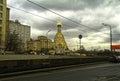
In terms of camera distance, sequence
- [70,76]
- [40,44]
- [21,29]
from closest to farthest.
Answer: [70,76] < [40,44] < [21,29]

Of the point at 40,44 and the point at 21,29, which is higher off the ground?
the point at 21,29

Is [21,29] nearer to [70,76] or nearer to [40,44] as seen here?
[40,44]

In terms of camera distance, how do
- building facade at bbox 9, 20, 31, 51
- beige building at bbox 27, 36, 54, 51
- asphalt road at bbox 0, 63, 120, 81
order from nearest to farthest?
asphalt road at bbox 0, 63, 120, 81 < beige building at bbox 27, 36, 54, 51 < building facade at bbox 9, 20, 31, 51

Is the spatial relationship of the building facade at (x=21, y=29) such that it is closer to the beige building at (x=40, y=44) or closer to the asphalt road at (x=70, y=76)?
the beige building at (x=40, y=44)

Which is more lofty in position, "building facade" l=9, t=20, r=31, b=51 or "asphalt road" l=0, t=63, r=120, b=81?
"building facade" l=9, t=20, r=31, b=51

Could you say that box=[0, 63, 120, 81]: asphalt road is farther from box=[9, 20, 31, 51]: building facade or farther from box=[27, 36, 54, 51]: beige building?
box=[9, 20, 31, 51]: building facade

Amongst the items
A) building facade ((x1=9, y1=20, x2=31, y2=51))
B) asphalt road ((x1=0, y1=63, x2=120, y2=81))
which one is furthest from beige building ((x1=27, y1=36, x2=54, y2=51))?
asphalt road ((x1=0, y1=63, x2=120, y2=81))

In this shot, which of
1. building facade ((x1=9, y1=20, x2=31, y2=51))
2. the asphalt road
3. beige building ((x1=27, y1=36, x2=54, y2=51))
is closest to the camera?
the asphalt road

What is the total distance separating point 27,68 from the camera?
26.8m

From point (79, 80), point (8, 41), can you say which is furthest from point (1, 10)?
point (79, 80)

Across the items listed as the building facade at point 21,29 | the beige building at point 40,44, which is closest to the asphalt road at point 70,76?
the beige building at point 40,44

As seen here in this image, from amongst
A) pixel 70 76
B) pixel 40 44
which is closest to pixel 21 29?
pixel 40 44

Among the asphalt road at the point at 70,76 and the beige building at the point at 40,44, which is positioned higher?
the beige building at the point at 40,44

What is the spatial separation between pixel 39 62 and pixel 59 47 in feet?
280
